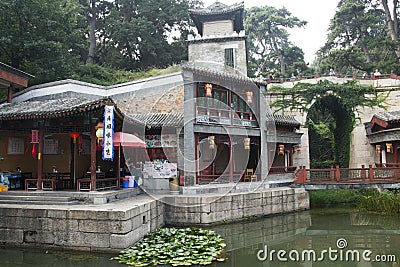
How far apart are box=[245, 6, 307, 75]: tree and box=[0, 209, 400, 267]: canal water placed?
22.8 metres

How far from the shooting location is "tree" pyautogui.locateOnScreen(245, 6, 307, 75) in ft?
111

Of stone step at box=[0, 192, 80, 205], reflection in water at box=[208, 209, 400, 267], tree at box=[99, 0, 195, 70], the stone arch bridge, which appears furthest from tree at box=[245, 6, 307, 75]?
stone step at box=[0, 192, 80, 205]

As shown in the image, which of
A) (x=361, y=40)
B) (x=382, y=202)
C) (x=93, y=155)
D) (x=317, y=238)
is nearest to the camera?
(x=93, y=155)

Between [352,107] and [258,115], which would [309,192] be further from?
[352,107]

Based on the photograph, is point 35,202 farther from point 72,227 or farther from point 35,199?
point 72,227

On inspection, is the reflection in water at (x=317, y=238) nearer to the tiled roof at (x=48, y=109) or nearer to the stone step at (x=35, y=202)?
the stone step at (x=35, y=202)

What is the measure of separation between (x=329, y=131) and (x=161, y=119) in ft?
46.9

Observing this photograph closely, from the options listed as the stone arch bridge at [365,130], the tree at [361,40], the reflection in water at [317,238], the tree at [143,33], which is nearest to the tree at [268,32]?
the tree at [361,40]

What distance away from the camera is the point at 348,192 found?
16.8m

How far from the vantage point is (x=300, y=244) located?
10.5 metres

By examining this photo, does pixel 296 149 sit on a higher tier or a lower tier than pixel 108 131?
lower

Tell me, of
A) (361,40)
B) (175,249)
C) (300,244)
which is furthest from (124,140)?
(361,40)

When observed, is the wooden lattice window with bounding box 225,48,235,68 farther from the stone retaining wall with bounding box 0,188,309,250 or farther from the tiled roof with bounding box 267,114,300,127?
the stone retaining wall with bounding box 0,188,309,250

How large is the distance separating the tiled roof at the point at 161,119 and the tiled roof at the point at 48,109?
3346 mm
